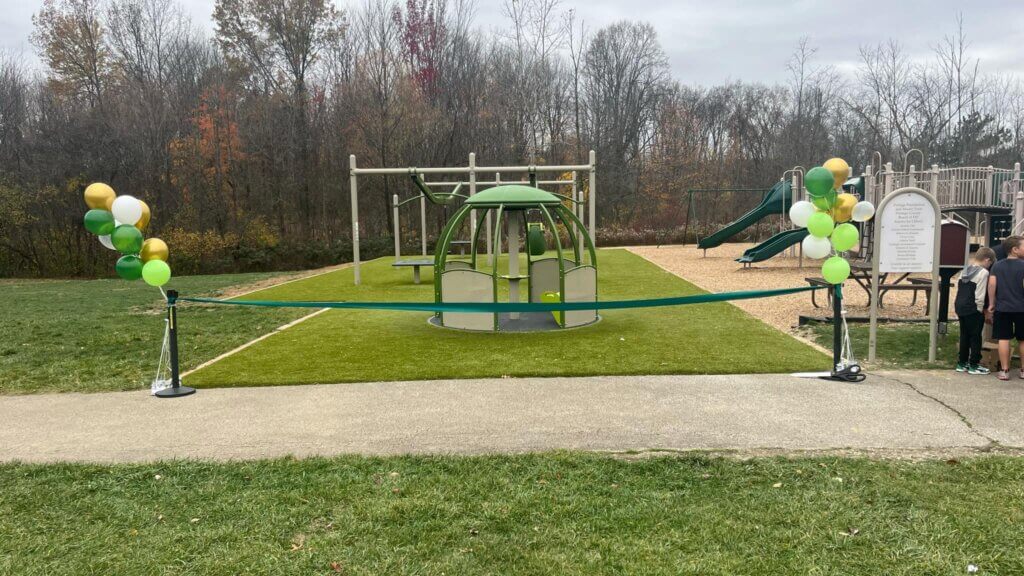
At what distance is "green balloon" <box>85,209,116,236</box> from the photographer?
20.4 feet

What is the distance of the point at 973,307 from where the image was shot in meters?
6.69

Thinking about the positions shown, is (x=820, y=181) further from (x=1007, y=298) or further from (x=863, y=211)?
(x=1007, y=298)

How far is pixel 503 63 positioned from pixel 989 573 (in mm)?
39437

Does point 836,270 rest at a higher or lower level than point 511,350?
higher

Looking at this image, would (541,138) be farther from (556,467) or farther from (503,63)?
(556,467)

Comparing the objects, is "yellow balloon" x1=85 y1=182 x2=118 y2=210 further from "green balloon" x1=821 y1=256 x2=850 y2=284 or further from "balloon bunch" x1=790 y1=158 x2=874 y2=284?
"green balloon" x1=821 y1=256 x2=850 y2=284

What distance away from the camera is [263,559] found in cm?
329

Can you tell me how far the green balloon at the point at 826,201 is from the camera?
6.77m

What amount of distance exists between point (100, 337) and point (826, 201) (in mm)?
9977

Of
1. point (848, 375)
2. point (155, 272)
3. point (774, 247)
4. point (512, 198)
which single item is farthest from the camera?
point (774, 247)

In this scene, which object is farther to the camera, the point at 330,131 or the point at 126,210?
the point at 330,131

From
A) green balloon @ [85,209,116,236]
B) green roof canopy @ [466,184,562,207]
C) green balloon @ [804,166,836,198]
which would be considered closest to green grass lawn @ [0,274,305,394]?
green balloon @ [85,209,116,236]

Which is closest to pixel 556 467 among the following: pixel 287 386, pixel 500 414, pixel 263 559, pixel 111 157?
pixel 500 414

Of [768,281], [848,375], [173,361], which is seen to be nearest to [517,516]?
[848,375]
